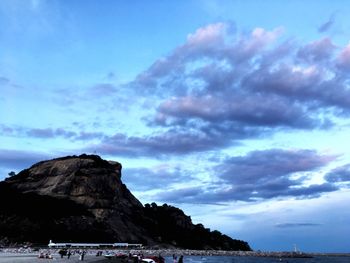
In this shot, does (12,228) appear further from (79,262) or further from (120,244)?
(79,262)

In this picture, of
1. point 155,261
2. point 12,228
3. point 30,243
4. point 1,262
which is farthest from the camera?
point 12,228

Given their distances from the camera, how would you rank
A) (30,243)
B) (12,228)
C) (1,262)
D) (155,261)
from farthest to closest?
1. (12,228)
2. (30,243)
3. (155,261)
4. (1,262)

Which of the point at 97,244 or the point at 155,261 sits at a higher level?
the point at 97,244

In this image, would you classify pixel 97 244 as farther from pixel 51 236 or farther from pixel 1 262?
pixel 1 262

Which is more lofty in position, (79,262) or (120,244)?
(120,244)

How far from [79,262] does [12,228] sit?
12650 cm

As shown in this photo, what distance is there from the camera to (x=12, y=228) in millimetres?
195875

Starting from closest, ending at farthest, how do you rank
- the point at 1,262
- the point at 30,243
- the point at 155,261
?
→ the point at 1,262 < the point at 155,261 < the point at 30,243

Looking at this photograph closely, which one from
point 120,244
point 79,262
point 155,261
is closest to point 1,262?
point 79,262

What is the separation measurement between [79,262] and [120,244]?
4724 inches

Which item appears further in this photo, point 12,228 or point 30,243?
point 12,228

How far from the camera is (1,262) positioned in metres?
70.8

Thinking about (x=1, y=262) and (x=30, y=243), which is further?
(x=30, y=243)

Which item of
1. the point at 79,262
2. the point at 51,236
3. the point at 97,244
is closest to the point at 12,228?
the point at 51,236
